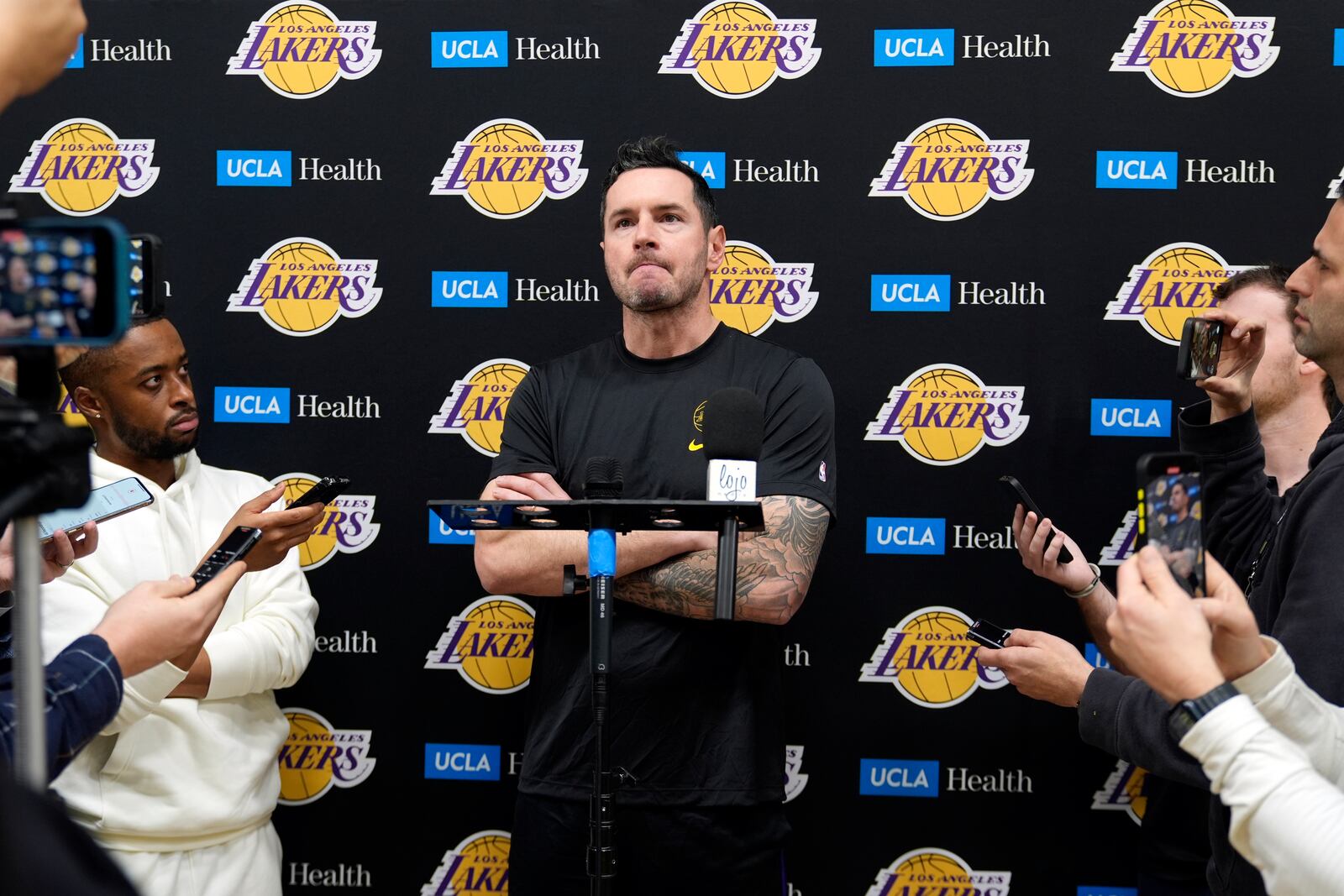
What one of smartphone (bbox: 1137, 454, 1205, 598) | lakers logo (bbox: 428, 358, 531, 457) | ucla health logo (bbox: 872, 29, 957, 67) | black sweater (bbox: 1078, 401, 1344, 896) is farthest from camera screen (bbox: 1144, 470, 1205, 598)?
lakers logo (bbox: 428, 358, 531, 457)

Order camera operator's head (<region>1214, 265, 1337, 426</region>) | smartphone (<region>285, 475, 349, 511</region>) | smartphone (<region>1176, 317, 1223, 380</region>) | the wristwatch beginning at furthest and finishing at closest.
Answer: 1. camera operator's head (<region>1214, 265, 1337, 426</region>)
2. smartphone (<region>1176, 317, 1223, 380</region>)
3. smartphone (<region>285, 475, 349, 511</region>)
4. the wristwatch

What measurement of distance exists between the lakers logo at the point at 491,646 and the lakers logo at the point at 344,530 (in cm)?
35

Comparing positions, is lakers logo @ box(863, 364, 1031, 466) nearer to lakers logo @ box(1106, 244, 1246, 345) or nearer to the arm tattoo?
lakers logo @ box(1106, 244, 1246, 345)

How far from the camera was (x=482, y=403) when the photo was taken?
10.7 ft

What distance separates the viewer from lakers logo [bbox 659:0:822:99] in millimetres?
3197

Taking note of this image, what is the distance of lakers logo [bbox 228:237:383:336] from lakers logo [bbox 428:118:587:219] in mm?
358

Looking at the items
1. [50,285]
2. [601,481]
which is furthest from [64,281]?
[601,481]

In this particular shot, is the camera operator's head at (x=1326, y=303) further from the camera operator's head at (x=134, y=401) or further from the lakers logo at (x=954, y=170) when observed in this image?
the camera operator's head at (x=134, y=401)

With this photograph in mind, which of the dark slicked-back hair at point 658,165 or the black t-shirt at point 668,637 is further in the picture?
the dark slicked-back hair at point 658,165

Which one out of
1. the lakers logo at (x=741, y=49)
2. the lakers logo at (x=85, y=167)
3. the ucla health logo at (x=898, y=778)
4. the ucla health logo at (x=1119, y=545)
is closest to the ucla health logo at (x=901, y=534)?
the ucla health logo at (x=1119, y=545)

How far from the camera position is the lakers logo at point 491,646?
326 centimetres

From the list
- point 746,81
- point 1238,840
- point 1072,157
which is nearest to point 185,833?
point 1238,840

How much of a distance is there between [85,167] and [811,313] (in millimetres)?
2124

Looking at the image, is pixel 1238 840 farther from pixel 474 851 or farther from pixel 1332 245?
pixel 474 851
